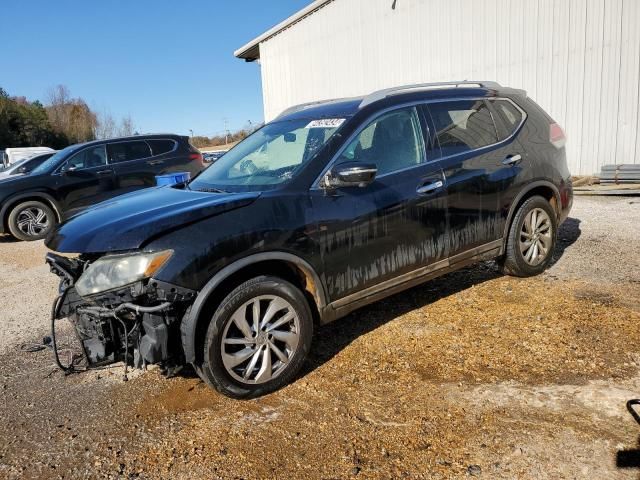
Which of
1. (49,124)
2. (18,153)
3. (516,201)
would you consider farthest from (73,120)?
(516,201)

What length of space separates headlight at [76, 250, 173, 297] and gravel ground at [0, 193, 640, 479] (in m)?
0.84

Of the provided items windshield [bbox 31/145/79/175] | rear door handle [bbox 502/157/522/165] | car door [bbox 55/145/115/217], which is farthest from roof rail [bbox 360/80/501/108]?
windshield [bbox 31/145/79/175]

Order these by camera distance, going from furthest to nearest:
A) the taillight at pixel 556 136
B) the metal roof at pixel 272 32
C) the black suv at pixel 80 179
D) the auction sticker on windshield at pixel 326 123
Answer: the metal roof at pixel 272 32 → the black suv at pixel 80 179 → the taillight at pixel 556 136 → the auction sticker on windshield at pixel 326 123

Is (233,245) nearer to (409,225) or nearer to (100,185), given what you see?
(409,225)

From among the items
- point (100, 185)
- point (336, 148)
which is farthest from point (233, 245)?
point (100, 185)

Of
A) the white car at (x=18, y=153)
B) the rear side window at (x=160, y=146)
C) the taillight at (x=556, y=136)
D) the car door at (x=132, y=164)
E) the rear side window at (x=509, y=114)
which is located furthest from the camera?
the white car at (x=18, y=153)

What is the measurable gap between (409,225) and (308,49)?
15.5 m

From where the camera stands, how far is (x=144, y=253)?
2.74 metres

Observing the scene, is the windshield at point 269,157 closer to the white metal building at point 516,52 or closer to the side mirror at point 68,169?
the side mirror at point 68,169

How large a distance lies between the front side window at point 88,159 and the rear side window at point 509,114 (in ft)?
25.6

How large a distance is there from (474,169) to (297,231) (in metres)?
1.83

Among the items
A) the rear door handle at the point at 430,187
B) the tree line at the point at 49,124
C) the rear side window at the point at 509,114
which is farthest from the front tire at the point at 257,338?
the tree line at the point at 49,124

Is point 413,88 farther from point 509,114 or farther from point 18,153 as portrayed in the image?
point 18,153

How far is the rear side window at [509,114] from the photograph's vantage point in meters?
4.59
